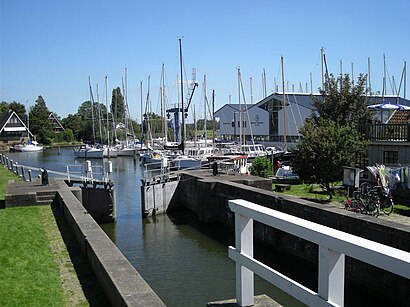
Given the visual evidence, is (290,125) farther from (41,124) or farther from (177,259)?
(41,124)

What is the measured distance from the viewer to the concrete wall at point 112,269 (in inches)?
282

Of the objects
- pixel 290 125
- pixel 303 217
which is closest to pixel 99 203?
pixel 303 217

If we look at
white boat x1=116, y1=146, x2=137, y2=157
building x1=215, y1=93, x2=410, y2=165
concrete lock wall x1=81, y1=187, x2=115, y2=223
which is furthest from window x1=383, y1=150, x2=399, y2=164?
white boat x1=116, y1=146, x2=137, y2=157

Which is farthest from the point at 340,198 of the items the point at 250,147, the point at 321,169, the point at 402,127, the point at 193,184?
the point at 250,147

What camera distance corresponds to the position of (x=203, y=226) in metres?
25.0

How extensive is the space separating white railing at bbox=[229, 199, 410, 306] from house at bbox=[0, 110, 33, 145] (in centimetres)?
12244

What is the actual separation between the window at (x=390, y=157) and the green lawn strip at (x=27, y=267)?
16.9 metres

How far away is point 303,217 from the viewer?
58.1ft

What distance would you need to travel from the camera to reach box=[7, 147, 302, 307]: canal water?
568 inches

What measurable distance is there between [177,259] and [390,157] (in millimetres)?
12146

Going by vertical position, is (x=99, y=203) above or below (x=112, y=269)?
below

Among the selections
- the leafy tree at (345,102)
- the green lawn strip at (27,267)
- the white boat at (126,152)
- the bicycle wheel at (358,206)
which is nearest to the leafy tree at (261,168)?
the leafy tree at (345,102)

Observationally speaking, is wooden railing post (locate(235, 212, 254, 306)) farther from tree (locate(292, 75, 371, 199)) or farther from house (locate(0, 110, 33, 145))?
house (locate(0, 110, 33, 145))

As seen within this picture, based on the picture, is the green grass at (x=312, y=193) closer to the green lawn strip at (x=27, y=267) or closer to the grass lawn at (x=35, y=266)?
the grass lawn at (x=35, y=266)
